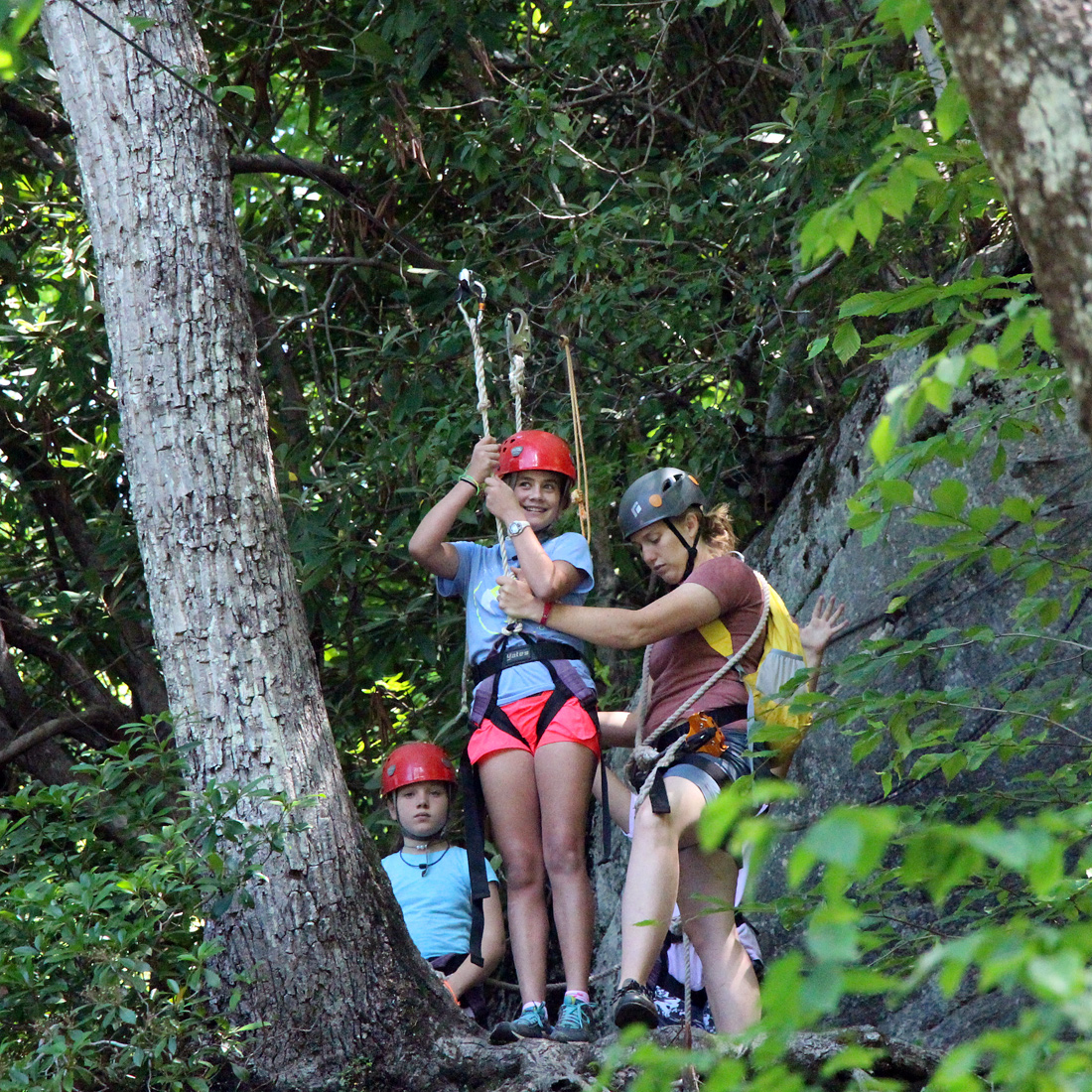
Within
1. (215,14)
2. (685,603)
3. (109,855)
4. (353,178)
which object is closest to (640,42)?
(353,178)

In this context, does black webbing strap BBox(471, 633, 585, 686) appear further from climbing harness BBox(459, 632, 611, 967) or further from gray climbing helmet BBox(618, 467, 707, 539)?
gray climbing helmet BBox(618, 467, 707, 539)

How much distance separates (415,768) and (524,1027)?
1.56 metres

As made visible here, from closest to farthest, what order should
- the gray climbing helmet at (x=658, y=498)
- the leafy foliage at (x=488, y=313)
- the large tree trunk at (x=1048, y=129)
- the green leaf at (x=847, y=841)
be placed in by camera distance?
the green leaf at (x=847, y=841) → the large tree trunk at (x=1048, y=129) → the gray climbing helmet at (x=658, y=498) → the leafy foliage at (x=488, y=313)

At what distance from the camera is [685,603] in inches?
156

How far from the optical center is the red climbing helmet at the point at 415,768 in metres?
5.09

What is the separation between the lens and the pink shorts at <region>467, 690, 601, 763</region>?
157 inches

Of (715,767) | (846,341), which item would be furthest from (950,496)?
(715,767)

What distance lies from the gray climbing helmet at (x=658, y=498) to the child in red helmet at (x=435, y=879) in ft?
4.69

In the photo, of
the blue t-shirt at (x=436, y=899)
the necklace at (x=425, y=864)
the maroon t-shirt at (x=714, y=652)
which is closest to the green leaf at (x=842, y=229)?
the maroon t-shirt at (x=714, y=652)

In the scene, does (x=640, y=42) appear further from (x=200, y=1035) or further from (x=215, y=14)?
(x=200, y=1035)

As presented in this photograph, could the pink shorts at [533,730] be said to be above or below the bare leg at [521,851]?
above

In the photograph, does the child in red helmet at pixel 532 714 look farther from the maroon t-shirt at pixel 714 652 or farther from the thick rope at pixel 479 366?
the maroon t-shirt at pixel 714 652

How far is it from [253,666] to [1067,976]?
110 inches

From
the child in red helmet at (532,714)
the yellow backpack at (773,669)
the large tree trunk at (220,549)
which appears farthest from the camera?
the child in red helmet at (532,714)
